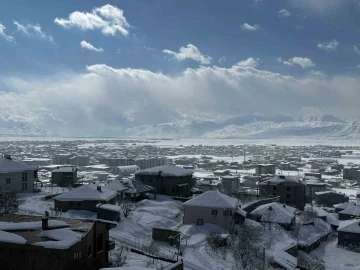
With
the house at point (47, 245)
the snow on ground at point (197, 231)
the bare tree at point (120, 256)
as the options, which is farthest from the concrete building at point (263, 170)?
the house at point (47, 245)

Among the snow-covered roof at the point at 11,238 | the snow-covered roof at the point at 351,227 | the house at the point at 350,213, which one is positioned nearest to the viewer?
the snow-covered roof at the point at 11,238

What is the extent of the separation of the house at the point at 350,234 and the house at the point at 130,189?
20101 millimetres

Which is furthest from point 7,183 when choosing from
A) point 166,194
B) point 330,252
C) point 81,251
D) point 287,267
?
point 330,252

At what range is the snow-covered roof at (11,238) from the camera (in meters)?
17.9

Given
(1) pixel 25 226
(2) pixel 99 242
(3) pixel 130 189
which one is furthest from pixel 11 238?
(3) pixel 130 189

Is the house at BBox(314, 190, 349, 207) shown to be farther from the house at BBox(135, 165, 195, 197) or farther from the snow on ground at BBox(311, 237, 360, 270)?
the house at BBox(135, 165, 195, 197)

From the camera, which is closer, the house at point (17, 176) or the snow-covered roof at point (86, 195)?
the snow-covered roof at point (86, 195)

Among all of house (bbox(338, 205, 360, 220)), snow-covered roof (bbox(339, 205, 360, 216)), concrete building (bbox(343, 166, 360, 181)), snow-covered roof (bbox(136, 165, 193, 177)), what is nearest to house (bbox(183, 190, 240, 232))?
snow-covered roof (bbox(136, 165, 193, 177))

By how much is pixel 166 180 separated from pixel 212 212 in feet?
43.4

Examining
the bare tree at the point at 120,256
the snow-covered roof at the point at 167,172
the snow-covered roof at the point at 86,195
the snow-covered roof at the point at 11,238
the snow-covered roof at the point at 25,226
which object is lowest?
the bare tree at the point at 120,256

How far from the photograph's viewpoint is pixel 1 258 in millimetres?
18203

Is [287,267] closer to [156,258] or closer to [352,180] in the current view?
[156,258]

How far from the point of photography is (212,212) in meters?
35.3

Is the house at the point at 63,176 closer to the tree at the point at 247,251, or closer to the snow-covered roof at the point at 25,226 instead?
the tree at the point at 247,251
